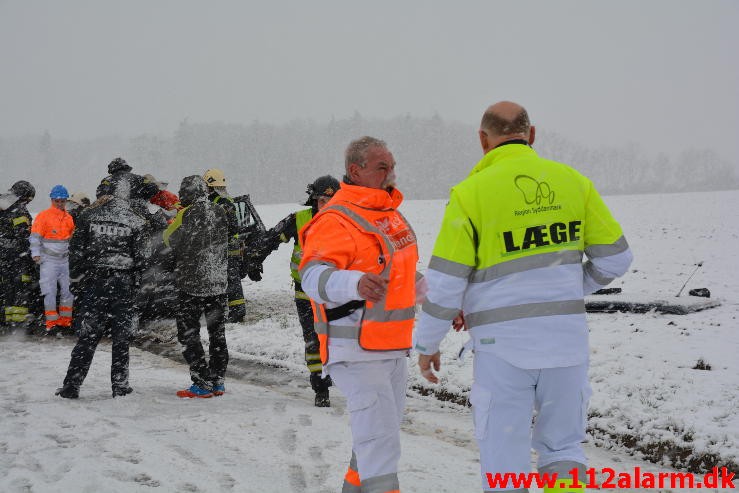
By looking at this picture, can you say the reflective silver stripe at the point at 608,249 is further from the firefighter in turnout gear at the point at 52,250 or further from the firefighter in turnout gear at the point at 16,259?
the firefighter in turnout gear at the point at 16,259

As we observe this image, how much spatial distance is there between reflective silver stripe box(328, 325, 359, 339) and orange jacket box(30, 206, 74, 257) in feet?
29.6

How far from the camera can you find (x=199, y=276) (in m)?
6.43

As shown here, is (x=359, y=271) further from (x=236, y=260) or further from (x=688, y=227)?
(x=688, y=227)

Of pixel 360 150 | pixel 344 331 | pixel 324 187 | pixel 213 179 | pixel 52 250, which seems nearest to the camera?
pixel 344 331

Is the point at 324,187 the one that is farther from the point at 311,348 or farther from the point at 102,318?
the point at 102,318

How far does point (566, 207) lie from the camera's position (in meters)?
2.99

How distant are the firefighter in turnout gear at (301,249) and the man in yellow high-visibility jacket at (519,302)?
9.82 feet

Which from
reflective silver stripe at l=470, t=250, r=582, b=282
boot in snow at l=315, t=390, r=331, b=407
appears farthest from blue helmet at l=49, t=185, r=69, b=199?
reflective silver stripe at l=470, t=250, r=582, b=282

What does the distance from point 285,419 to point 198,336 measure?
4.72 feet

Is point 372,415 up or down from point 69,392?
up

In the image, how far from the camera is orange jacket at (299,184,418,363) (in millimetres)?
3197

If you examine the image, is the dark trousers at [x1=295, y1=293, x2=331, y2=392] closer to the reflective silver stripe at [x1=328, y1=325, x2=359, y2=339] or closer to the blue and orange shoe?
the blue and orange shoe

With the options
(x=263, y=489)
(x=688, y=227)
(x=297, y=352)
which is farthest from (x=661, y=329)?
(x=688, y=227)

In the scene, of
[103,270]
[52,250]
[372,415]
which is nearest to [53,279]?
[52,250]
